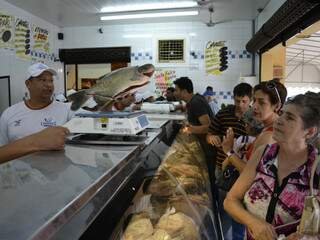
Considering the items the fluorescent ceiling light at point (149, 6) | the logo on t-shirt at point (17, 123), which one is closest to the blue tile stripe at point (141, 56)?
the fluorescent ceiling light at point (149, 6)

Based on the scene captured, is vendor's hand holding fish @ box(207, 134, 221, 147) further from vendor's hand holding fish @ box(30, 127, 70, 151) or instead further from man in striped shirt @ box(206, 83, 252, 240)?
vendor's hand holding fish @ box(30, 127, 70, 151)

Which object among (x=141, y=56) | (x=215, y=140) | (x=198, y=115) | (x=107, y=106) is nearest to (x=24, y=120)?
(x=107, y=106)

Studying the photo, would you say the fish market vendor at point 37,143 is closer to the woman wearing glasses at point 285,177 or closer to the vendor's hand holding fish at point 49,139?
the vendor's hand holding fish at point 49,139

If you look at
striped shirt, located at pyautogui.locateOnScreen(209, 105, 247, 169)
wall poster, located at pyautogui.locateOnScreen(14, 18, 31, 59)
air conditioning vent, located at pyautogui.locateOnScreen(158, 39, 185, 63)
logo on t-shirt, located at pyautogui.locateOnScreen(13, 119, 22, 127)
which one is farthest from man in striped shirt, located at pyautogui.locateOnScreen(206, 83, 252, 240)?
wall poster, located at pyautogui.locateOnScreen(14, 18, 31, 59)

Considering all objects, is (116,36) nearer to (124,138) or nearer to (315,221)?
(124,138)

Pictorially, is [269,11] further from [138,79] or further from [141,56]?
[138,79]

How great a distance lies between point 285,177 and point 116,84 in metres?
0.89

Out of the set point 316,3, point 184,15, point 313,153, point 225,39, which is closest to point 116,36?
point 184,15

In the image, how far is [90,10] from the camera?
614cm

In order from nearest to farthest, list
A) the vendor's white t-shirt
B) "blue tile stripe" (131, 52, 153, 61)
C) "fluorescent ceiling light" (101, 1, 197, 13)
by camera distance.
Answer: the vendor's white t-shirt < "fluorescent ceiling light" (101, 1, 197, 13) < "blue tile stripe" (131, 52, 153, 61)

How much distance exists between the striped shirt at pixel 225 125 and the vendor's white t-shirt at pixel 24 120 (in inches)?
56.5

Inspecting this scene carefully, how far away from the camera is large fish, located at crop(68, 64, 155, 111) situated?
5.01 ft

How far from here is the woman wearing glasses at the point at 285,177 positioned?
57.4 inches

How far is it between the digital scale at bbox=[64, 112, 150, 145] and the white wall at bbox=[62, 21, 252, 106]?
5.72m
